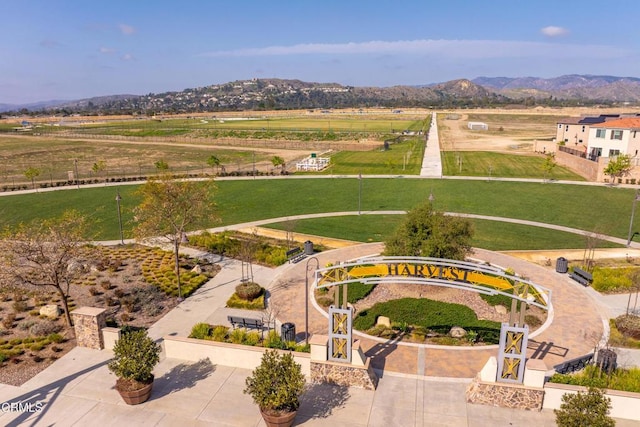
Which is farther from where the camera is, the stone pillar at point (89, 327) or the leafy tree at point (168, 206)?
the leafy tree at point (168, 206)

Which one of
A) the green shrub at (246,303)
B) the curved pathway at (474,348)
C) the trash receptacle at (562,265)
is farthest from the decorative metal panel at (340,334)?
the trash receptacle at (562,265)

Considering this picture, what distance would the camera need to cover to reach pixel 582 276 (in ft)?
86.4

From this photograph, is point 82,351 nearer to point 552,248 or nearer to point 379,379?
point 379,379

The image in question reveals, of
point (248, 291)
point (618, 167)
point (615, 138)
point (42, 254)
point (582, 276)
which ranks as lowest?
point (582, 276)

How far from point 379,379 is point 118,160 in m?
82.6

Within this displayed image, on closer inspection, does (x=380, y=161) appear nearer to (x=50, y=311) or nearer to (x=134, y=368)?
(x=50, y=311)

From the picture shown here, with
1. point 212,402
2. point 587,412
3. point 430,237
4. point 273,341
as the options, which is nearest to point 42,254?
point 212,402

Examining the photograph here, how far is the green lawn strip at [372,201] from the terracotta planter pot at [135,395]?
23098 millimetres

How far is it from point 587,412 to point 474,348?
6611 mm

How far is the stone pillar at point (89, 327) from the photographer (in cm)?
1931

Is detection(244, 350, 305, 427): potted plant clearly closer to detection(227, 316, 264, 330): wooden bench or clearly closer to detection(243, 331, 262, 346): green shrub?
detection(243, 331, 262, 346): green shrub

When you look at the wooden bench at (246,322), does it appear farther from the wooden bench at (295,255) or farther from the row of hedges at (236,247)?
the wooden bench at (295,255)

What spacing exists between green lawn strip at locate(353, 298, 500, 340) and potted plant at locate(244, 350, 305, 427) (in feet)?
24.2

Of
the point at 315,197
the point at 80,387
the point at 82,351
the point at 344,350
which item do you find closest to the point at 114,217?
the point at 315,197
